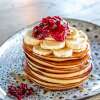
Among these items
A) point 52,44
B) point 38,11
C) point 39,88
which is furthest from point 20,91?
point 38,11

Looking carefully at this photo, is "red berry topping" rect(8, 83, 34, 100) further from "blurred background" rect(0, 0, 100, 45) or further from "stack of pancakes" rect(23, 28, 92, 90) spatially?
"blurred background" rect(0, 0, 100, 45)

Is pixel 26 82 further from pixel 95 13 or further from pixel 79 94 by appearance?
pixel 95 13

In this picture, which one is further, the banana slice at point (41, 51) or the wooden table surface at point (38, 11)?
the wooden table surface at point (38, 11)

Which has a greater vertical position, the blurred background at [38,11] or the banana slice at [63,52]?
the blurred background at [38,11]

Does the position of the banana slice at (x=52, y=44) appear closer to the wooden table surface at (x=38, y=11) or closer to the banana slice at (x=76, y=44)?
the banana slice at (x=76, y=44)

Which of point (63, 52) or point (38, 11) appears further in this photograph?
point (38, 11)

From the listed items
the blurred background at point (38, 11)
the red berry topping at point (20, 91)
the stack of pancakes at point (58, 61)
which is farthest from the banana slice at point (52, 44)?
the blurred background at point (38, 11)

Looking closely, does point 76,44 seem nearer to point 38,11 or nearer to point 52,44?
point 52,44
